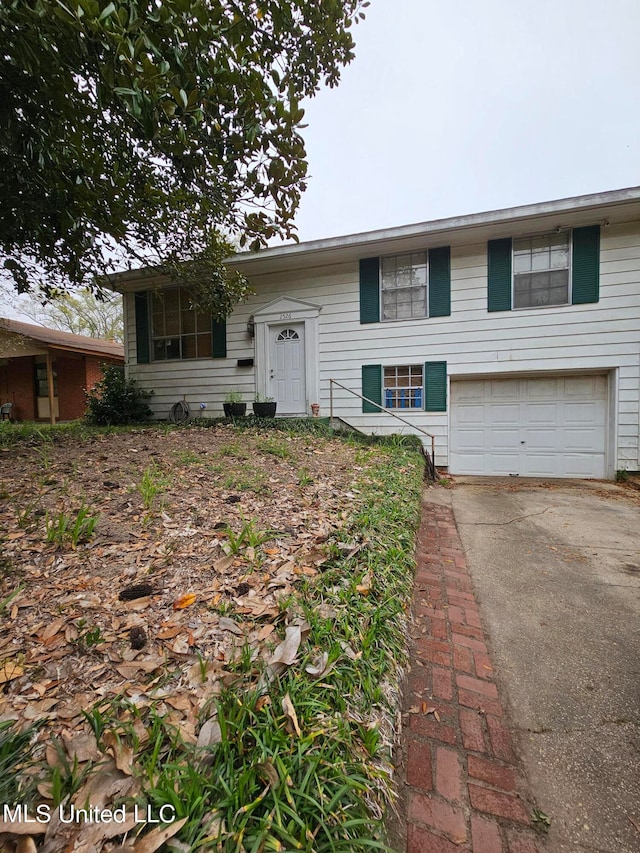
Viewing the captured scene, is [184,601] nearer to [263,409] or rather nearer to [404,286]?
[263,409]

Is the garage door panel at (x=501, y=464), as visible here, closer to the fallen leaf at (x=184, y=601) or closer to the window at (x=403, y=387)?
the window at (x=403, y=387)

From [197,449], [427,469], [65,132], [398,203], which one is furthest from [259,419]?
[398,203]

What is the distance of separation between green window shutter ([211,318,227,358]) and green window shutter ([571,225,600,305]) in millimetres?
6734

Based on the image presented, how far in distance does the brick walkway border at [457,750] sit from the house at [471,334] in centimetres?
508

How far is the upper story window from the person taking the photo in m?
6.75

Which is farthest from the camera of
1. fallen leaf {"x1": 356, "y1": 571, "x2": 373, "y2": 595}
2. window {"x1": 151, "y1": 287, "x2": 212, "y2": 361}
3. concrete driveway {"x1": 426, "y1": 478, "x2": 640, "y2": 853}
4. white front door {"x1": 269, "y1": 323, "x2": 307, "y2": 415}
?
window {"x1": 151, "y1": 287, "x2": 212, "y2": 361}

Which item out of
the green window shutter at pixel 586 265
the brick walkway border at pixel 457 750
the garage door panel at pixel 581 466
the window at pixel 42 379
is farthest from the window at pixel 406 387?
the window at pixel 42 379

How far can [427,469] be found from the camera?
6.09 m

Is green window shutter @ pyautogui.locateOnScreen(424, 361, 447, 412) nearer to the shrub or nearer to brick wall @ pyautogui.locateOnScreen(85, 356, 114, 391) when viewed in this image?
the shrub

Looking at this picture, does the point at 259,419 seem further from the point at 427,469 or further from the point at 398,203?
the point at 398,203

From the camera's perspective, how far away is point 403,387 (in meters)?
6.96

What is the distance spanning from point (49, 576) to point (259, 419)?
17.3 feet

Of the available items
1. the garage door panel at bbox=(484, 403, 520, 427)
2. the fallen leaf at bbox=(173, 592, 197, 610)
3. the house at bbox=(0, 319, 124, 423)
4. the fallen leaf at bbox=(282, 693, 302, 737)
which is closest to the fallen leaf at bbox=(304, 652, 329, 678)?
the fallen leaf at bbox=(282, 693, 302, 737)

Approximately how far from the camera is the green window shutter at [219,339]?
26.0 feet
